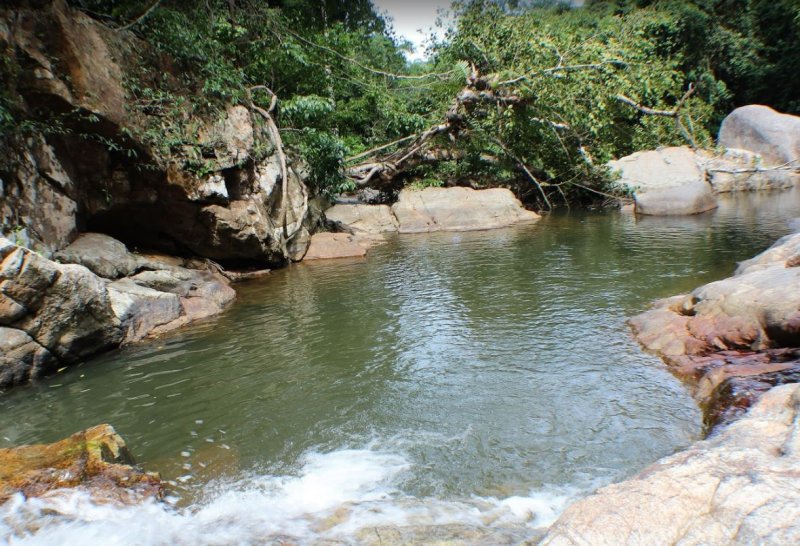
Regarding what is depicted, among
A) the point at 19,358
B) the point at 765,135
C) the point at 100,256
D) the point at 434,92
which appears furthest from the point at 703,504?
the point at 765,135

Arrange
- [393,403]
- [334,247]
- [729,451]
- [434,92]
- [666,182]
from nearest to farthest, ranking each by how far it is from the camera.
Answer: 1. [729,451]
2. [393,403]
3. [334,247]
4. [666,182]
5. [434,92]

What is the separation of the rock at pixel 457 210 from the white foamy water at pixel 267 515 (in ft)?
40.3

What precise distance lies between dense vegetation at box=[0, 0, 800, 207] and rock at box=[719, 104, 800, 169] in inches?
69.6

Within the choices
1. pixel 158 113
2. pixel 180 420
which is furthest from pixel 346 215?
pixel 180 420

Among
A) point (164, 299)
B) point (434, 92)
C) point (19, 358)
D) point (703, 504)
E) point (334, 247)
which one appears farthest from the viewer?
point (434, 92)

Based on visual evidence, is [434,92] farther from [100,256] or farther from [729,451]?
[729,451]

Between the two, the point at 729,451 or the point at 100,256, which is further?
the point at 100,256

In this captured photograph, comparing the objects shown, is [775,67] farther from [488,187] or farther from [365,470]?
[365,470]

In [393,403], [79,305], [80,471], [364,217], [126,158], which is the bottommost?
[393,403]

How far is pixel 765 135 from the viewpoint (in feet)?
68.3

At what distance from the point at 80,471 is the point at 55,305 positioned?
9.72ft

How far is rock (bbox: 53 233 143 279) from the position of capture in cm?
752

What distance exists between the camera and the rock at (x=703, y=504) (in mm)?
1879

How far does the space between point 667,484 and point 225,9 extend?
13395 mm
